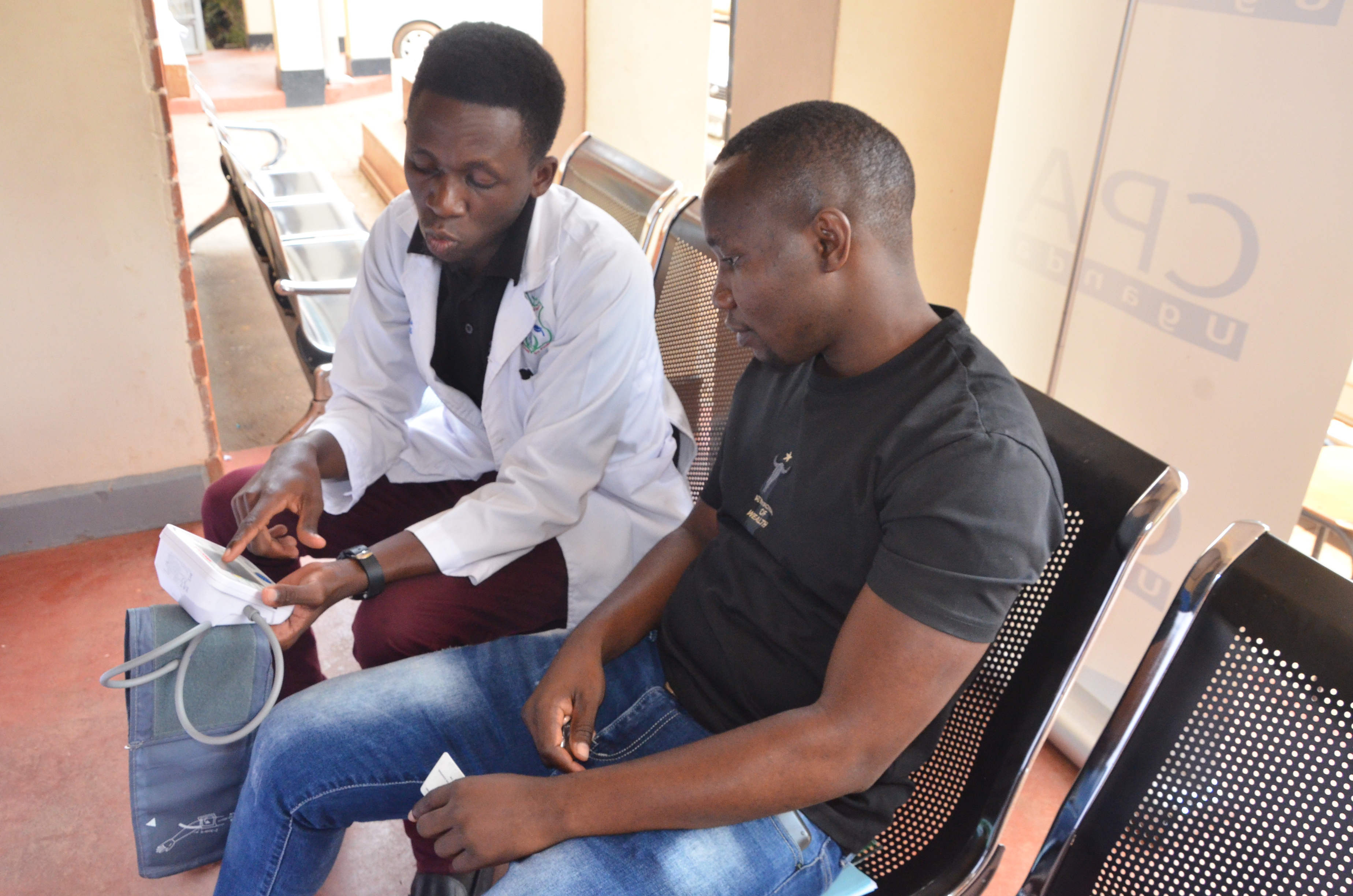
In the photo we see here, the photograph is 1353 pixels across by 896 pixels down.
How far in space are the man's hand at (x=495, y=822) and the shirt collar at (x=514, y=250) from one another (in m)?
0.88

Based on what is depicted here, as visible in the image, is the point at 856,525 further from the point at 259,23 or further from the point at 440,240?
the point at 259,23

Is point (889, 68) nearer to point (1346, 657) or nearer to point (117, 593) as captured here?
point (1346, 657)

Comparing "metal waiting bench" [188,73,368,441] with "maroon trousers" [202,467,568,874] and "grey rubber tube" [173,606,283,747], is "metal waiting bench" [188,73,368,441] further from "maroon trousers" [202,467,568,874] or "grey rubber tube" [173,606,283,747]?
"grey rubber tube" [173,606,283,747]

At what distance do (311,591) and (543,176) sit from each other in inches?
29.9

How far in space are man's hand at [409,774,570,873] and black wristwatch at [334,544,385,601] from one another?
499mm

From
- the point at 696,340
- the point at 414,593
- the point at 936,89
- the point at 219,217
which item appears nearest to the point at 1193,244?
the point at 936,89

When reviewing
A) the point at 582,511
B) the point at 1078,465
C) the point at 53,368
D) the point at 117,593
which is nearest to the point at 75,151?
the point at 53,368

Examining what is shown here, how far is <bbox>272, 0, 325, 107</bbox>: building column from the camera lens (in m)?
8.70

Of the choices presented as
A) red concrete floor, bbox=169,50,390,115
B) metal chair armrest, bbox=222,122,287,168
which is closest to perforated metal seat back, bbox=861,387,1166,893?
metal chair armrest, bbox=222,122,287,168

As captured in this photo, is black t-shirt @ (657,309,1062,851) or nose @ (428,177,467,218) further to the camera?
A: nose @ (428,177,467,218)

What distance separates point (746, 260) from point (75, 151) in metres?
1.94

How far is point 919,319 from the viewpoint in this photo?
1.13m

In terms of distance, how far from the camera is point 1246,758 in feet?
2.94

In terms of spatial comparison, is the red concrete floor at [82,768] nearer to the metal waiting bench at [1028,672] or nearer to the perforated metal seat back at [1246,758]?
the metal waiting bench at [1028,672]
